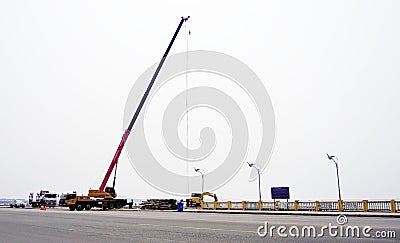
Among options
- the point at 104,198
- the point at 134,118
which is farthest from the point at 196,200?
the point at 134,118

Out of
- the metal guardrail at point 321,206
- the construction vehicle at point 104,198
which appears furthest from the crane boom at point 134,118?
the metal guardrail at point 321,206

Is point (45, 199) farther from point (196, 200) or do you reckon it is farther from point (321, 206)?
point (321, 206)

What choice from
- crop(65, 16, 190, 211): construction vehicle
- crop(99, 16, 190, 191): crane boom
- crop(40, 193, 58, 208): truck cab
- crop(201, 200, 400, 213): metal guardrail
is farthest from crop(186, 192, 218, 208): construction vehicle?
crop(40, 193, 58, 208): truck cab

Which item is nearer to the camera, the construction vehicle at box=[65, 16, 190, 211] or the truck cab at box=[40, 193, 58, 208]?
the construction vehicle at box=[65, 16, 190, 211]

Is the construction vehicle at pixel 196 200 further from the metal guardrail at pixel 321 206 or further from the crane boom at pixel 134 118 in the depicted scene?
the crane boom at pixel 134 118

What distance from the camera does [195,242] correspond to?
37.0 ft

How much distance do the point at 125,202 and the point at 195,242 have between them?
44642 millimetres

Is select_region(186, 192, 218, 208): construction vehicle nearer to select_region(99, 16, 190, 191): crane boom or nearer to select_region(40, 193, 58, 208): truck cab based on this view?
select_region(99, 16, 190, 191): crane boom

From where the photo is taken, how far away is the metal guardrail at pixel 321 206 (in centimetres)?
3309

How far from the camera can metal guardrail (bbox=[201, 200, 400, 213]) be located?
109ft

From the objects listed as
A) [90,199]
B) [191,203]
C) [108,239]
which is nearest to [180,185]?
[191,203]

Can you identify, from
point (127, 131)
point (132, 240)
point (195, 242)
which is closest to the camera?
point (195, 242)

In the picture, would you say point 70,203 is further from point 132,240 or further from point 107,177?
point 132,240

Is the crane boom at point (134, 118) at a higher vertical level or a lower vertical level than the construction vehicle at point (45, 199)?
higher
